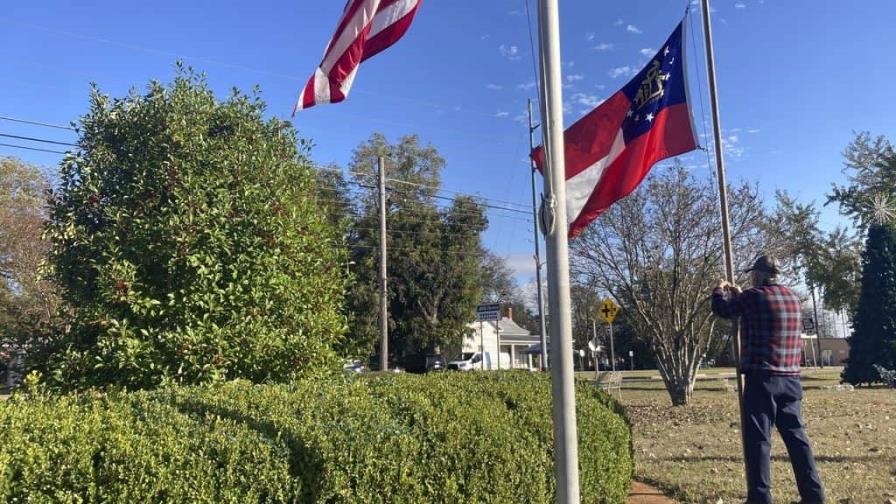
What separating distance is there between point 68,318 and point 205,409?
2586 mm

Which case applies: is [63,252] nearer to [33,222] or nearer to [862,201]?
[33,222]

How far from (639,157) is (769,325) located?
5.49ft

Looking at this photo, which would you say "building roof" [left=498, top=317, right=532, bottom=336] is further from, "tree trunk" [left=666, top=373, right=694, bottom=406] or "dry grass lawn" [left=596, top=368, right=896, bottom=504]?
"dry grass lawn" [left=596, top=368, right=896, bottom=504]

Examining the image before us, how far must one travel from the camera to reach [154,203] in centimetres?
570

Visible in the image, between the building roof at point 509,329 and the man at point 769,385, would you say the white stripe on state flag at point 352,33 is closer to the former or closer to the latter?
the man at point 769,385

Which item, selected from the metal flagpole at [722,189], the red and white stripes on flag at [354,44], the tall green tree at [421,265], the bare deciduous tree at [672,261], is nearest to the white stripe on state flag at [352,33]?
the red and white stripes on flag at [354,44]

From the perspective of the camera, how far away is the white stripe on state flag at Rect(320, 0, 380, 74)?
4.47 metres

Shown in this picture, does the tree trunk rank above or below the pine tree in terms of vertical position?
below

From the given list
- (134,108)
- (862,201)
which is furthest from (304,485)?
(862,201)

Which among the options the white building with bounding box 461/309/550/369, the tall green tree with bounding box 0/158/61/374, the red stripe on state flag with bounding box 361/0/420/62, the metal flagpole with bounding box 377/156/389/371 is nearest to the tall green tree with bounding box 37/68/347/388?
the red stripe on state flag with bounding box 361/0/420/62

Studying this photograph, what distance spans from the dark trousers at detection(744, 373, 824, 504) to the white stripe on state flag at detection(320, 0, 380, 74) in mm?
3950

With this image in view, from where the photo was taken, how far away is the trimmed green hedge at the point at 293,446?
2920 millimetres

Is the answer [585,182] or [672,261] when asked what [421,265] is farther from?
[585,182]

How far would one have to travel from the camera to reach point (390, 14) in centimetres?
447
